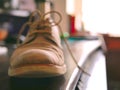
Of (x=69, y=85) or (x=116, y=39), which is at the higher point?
(x=69, y=85)

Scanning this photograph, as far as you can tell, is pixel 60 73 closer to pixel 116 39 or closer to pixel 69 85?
pixel 69 85

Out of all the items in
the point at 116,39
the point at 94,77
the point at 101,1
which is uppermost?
the point at 94,77

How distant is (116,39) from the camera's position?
254 cm

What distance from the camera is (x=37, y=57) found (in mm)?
584

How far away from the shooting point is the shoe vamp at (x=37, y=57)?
58 cm

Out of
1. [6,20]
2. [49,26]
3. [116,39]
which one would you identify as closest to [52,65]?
[49,26]

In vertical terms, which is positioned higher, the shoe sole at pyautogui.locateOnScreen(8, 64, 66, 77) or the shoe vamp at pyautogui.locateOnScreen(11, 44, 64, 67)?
the shoe vamp at pyautogui.locateOnScreen(11, 44, 64, 67)

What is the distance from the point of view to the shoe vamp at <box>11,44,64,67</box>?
A: 0.58 m

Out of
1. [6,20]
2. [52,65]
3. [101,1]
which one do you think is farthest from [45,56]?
[101,1]

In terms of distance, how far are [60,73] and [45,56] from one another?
0.17 feet

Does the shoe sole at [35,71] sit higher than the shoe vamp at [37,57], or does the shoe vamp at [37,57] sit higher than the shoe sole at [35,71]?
the shoe vamp at [37,57]

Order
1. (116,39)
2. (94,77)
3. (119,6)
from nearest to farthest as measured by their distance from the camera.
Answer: (94,77), (116,39), (119,6)

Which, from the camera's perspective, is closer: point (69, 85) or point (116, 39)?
point (69, 85)

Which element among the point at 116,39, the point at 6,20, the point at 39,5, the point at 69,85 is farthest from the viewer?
the point at 116,39
